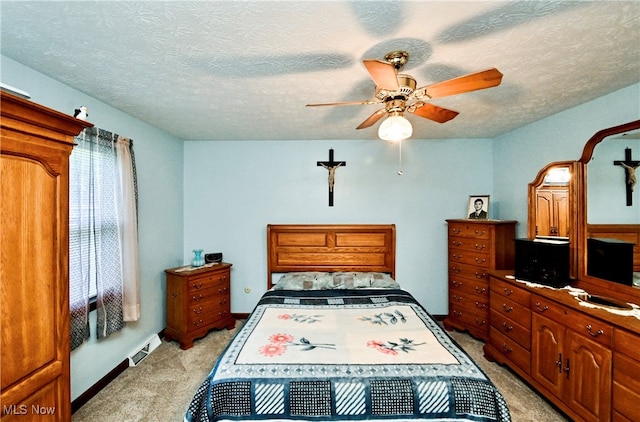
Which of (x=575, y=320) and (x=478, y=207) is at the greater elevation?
(x=478, y=207)

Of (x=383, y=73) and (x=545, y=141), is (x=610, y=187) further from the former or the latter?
(x=383, y=73)

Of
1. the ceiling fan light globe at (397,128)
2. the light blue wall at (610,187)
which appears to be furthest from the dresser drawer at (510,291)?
the ceiling fan light globe at (397,128)

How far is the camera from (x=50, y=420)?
1.21m

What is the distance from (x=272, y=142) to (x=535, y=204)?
3.26 m

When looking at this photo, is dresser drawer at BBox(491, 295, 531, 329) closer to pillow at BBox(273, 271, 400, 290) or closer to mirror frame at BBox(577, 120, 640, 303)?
mirror frame at BBox(577, 120, 640, 303)

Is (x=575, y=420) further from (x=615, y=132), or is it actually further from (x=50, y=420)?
(x=50, y=420)

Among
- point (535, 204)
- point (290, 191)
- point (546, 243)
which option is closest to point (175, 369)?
point (290, 191)

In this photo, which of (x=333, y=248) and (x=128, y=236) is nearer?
(x=128, y=236)

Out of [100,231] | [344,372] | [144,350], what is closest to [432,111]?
[344,372]

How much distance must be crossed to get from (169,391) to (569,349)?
3.27 meters

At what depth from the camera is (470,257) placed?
3.20 meters

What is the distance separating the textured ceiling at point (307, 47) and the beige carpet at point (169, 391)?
98.8 inches

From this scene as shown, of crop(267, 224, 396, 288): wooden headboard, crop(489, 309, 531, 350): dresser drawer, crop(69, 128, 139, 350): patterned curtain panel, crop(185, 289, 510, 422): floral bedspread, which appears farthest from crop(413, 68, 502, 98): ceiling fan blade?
crop(69, 128, 139, 350): patterned curtain panel

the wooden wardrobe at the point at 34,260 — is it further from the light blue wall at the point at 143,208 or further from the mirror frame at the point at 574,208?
the mirror frame at the point at 574,208
